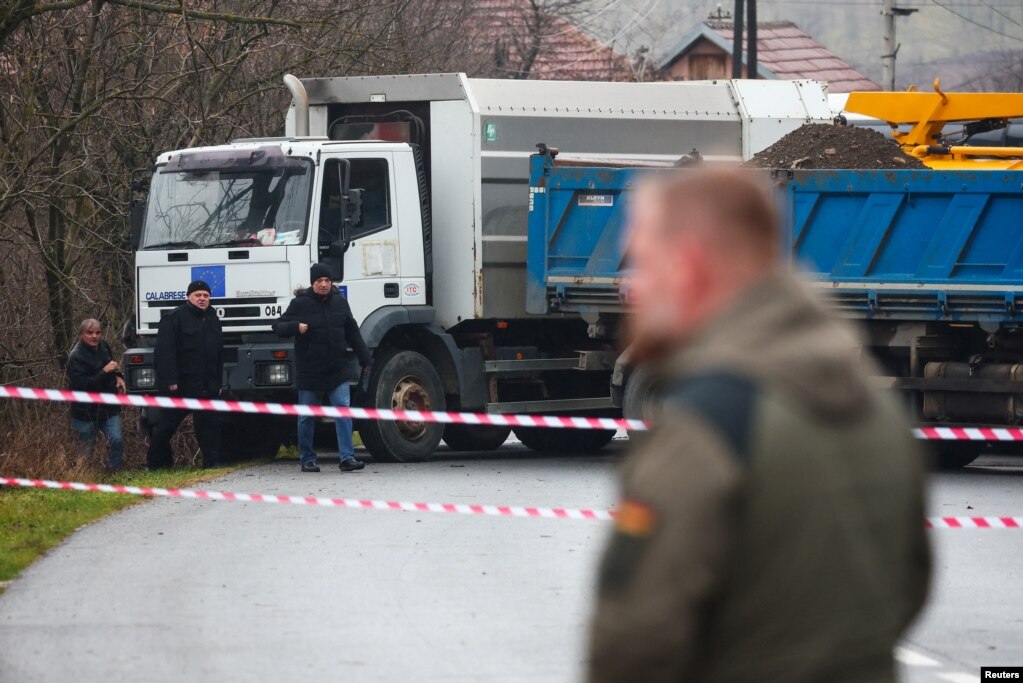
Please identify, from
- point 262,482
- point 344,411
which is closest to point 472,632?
point 344,411

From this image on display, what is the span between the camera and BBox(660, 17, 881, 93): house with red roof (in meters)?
63.7

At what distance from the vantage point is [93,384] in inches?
607

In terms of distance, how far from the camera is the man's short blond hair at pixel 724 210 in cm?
250

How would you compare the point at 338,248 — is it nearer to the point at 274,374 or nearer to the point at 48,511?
the point at 274,374

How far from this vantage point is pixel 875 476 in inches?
97.6

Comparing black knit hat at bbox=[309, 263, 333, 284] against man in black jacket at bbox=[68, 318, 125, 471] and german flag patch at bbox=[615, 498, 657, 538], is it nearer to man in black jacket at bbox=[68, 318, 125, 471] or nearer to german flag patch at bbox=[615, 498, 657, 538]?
man in black jacket at bbox=[68, 318, 125, 471]

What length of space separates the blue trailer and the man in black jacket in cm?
475

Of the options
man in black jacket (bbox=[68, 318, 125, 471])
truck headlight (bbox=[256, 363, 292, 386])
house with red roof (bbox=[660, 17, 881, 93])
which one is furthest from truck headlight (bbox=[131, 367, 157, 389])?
house with red roof (bbox=[660, 17, 881, 93])

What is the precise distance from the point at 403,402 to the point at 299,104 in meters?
3.33

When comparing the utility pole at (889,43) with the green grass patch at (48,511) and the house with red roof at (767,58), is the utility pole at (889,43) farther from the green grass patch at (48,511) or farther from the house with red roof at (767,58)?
the house with red roof at (767,58)

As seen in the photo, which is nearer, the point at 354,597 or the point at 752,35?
the point at 354,597

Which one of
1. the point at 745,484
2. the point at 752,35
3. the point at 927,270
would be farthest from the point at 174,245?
the point at 752,35

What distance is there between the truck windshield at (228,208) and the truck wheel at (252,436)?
1.97 meters

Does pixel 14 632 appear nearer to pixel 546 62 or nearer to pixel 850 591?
pixel 850 591
